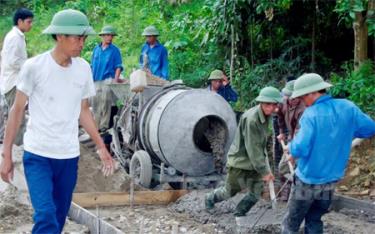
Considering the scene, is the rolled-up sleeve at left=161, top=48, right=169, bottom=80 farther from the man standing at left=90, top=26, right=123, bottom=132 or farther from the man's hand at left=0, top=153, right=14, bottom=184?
the man's hand at left=0, top=153, right=14, bottom=184

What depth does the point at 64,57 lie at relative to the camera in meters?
5.34

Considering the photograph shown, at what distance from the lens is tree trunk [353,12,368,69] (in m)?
12.0

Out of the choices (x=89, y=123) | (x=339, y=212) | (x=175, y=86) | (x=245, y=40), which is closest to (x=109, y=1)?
(x=245, y=40)

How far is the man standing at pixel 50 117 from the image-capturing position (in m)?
5.25

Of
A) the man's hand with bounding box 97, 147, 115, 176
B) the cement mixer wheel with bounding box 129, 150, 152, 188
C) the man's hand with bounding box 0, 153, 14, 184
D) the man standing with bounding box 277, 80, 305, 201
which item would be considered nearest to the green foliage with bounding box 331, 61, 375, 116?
the man standing with bounding box 277, 80, 305, 201

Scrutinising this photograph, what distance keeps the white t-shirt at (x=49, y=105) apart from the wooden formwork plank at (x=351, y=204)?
4.57 m

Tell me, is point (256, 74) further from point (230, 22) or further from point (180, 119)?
point (180, 119)

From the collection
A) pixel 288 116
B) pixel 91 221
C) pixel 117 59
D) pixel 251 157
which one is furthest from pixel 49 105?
pixel 117 59

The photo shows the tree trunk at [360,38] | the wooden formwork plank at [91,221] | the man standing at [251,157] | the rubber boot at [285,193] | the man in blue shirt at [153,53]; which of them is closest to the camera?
the wooden formwork plank at [91,221]

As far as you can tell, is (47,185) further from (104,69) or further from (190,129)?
(104,69)

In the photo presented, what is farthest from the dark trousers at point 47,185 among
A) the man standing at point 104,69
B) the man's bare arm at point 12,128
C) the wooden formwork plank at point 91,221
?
the man standing at point 104,69

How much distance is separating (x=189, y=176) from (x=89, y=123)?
434cm

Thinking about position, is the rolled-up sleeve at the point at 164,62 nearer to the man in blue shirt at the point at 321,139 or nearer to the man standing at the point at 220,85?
the man standing at the point at 220,85

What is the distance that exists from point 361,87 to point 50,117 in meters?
7.12
